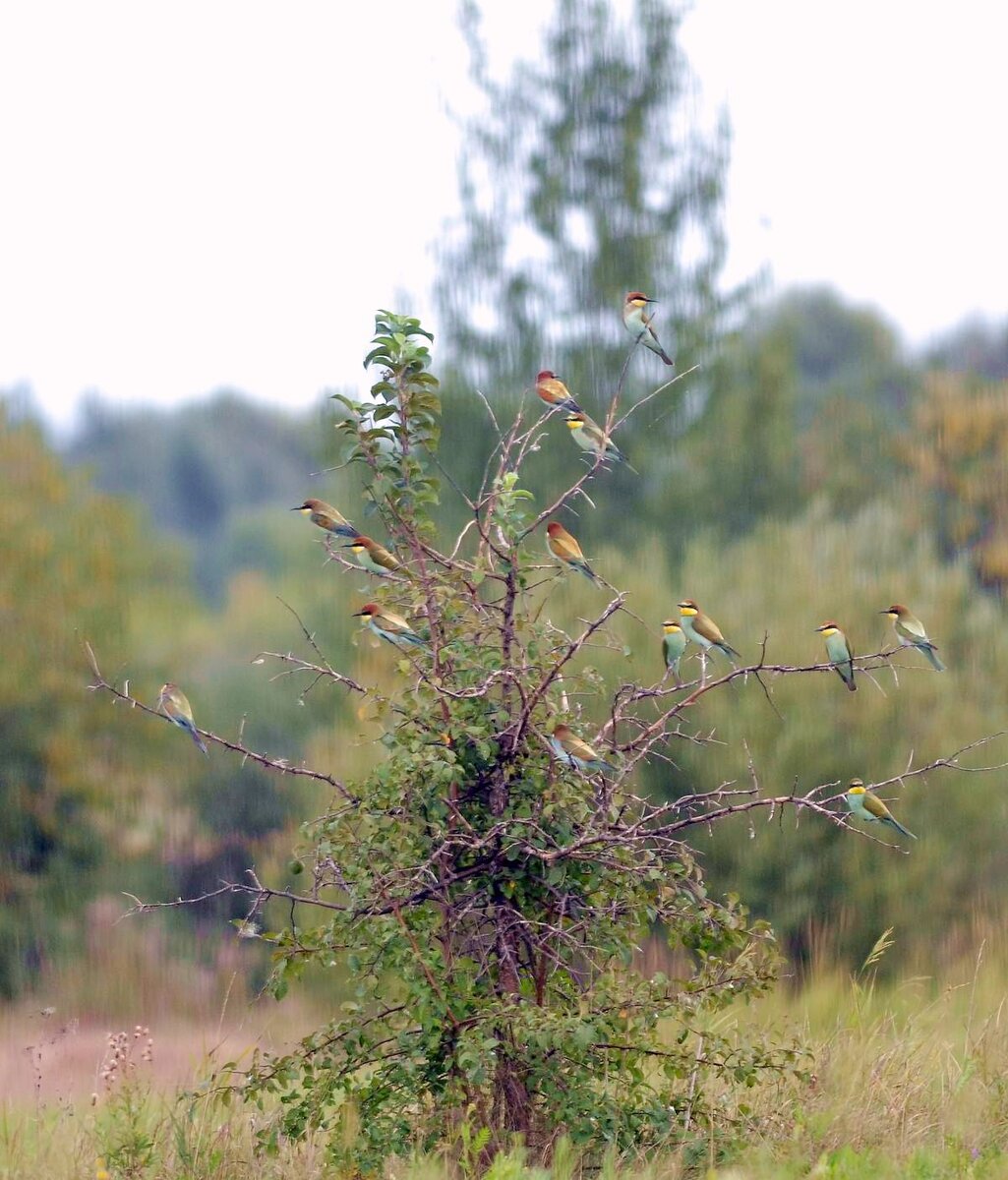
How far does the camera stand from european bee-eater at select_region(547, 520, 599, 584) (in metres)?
4.14

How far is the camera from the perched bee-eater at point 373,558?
409cm

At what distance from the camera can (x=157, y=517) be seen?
12492mm

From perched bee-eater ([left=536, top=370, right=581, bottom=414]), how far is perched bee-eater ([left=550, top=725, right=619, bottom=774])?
4.50 ft

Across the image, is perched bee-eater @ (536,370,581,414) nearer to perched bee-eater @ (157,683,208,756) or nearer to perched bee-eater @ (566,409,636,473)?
perched bee-eater @ (566,409,636,473)

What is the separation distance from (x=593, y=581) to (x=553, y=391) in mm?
1080

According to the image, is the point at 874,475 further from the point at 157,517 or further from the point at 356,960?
the point at 356,960

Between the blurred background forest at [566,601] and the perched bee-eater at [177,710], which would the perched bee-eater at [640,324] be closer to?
the perched bee-eater at [177,710]

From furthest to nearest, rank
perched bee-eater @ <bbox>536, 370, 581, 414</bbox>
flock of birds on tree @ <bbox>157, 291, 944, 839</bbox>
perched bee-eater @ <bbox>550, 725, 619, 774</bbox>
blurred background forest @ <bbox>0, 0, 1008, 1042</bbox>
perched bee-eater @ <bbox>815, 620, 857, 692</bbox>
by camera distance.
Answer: blurred background forest @ <bbox>0, 0, 1008, 1042</bbox>
perched bee-eater @ <bbox>536, 370, 581, 414</bbox>
perched bee-eater @ <bbox>815, 620, 857, 692</bbox>
flock of birds on tree @ <bbox>157, 291, 944, 839</bbox>
perched bee-eater @ <bbox>550, 725, 619, 774</bbox>

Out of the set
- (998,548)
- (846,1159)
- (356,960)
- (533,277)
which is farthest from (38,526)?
(998,548)

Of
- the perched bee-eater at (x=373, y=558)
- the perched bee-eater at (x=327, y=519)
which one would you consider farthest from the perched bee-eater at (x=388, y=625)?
the perched bee-eater at (x=327, y=519)

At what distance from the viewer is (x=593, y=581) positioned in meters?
4.08

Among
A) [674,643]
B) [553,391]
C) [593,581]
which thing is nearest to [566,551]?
[593,581]

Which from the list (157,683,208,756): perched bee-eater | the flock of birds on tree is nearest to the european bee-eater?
the flock of birds on tree

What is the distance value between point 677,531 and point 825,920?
149 inches
